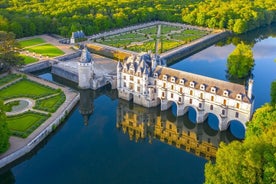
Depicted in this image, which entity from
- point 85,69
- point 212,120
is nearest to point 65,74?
point 85,69

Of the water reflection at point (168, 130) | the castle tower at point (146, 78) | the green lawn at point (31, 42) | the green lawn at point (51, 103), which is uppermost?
the castle tower at point (146, 78)

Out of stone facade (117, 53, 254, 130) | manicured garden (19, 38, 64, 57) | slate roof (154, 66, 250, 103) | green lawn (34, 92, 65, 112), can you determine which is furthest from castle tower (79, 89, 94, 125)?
manicured garden (19, 38, 64, 57)

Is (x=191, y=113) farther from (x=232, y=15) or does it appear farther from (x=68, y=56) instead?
(x=232, y=15)

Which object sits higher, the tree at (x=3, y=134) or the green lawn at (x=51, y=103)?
the tree at (x=3, y=134)

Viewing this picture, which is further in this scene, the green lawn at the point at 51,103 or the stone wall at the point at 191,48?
the stone wall at the point at 191,48

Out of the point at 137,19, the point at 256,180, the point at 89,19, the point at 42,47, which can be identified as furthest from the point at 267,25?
the point at 256,180

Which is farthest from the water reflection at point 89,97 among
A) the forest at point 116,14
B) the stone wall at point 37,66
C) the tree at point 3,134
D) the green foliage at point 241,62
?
the forest at point 116,14

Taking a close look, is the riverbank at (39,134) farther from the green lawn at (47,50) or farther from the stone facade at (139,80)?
the green lawn at (47,50)
